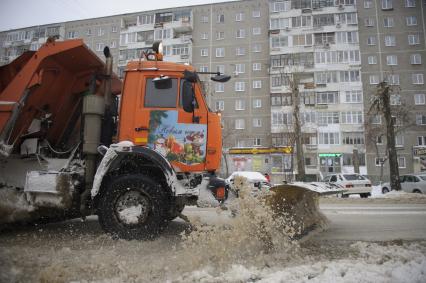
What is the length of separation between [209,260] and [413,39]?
53.1 meters

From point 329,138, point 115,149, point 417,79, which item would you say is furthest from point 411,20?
point 115,149

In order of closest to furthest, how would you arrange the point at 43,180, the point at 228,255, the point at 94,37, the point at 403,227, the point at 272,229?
the point at 228,255, the point at 272,229, the point at 43,180, the point at 403,227, the point at 94,37

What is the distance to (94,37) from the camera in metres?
58.2

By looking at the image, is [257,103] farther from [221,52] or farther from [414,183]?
[414,183]

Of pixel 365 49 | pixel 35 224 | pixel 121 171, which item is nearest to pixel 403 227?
pixel 121 171

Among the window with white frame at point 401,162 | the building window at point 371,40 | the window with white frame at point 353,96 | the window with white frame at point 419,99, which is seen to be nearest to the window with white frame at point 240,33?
the building window at point 371,40

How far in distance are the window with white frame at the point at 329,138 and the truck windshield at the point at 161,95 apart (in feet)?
130

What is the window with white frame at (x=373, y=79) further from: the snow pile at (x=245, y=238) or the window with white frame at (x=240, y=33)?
the snow pile at (x=245, y=238)

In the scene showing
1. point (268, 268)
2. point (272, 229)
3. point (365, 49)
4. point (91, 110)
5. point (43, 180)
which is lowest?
point (268, 268)

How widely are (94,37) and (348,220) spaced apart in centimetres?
5809

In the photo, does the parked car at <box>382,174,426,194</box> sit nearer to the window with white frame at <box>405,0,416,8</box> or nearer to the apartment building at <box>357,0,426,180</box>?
the apartment building at <box>357,0,426,180</box>

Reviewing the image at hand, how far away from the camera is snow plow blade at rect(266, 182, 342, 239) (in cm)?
533

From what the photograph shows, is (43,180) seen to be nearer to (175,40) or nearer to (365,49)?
(175,40)

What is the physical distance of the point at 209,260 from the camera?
420 cm
